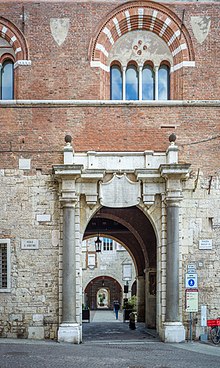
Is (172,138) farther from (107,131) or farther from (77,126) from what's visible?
(77,126)

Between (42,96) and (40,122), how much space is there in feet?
2.50

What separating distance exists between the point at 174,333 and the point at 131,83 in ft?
23.5

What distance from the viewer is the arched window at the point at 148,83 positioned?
65.8ft

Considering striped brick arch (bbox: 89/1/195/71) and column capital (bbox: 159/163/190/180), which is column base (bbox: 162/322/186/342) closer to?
column capital (bbox: 159/163/190/180)

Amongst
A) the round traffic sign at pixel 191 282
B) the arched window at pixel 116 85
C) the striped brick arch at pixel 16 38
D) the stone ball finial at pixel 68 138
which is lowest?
the round traffic sign at pixel 191 282

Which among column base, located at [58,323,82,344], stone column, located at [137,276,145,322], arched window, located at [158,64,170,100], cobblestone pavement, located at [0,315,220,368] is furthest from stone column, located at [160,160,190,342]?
stone column, located at [137,276,145,322]

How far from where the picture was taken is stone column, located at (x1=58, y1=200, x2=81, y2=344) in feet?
58.9

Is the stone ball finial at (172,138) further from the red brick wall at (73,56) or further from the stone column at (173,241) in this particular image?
the red brick wall at (73,56)

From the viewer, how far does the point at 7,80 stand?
20.0 meters

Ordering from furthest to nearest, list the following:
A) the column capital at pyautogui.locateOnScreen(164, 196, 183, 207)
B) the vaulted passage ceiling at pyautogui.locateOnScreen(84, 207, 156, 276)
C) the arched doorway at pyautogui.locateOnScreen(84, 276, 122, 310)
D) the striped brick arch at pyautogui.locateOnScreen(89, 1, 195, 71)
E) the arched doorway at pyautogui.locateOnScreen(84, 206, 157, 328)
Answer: the arched doorway at pyautogui.locateOnScreen(84, 276, 122, 310), the vaulted passage ceiling at pyautogui.locateOnScreen(84, 207, 156, 276), the arched doorway at pyautogui.locateOnScreen(84, 206, 157, 328), the striped brick arch at pyautogui.locateOnScreen(89, 1, 195, 71), the column capital at pyautogui.locateOnScreen(164, 196, 183, 207)

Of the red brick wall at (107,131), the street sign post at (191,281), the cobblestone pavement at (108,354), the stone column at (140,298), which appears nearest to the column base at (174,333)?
the cobblestone pavement at (108,354)

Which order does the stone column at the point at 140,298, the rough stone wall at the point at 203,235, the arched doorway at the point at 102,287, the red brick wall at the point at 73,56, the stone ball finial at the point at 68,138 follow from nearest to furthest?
1. the stone ball finial at the point at 68,138
2. the rough stone wall at the point at 203,235
3. the red brick wall at the point at 73,56
4. the stone column at the point at 140,298
5. the arched doorway at the point at 102,287

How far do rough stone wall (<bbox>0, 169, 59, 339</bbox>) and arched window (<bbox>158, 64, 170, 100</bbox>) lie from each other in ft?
13.8

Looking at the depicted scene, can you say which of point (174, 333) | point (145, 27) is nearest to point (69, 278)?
point (174, 333)
